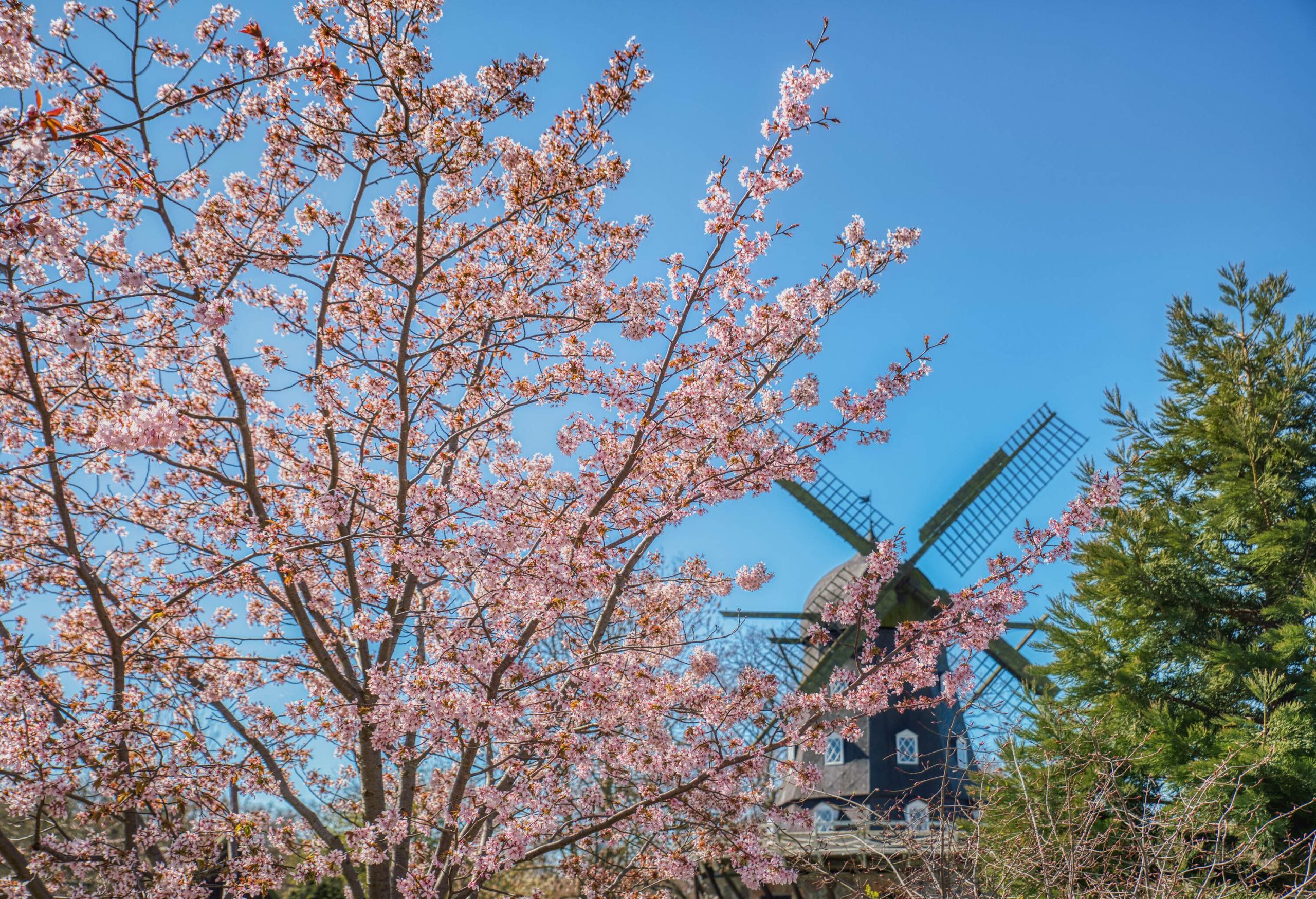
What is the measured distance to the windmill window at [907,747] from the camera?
17016 mm

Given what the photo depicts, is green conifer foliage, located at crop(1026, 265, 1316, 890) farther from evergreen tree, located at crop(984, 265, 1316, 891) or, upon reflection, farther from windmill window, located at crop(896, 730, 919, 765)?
windmill window, located at crop(896, 730, 919, 765)

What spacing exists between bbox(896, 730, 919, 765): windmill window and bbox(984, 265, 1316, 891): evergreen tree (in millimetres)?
8396

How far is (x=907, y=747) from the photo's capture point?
17219 mm

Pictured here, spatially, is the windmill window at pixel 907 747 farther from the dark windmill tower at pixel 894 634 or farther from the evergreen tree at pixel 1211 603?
the evergreen tree at pixel 1211 603

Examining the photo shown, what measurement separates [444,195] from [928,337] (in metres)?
4.06

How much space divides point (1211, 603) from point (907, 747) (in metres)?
9.53

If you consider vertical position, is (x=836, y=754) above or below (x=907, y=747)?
below

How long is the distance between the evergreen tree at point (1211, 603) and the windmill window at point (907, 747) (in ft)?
27.5

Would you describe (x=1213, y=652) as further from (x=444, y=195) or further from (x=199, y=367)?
(x=199, y=367)

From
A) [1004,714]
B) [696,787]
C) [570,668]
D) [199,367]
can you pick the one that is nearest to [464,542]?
[570,668]

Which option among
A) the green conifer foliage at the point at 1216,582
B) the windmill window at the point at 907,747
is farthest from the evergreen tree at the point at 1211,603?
the windmill window at the point at 907,747

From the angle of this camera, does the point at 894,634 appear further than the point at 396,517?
Yes

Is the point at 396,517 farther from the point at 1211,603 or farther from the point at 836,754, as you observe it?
the point at 836,754

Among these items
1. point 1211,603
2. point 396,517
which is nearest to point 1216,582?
point 1211,603
